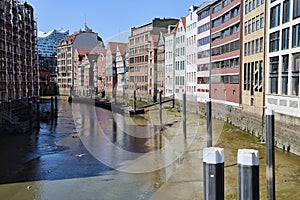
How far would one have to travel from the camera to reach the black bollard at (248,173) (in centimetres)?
241

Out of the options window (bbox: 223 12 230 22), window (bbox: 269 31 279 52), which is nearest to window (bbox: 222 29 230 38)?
window (bbox: 223 12 230 22)

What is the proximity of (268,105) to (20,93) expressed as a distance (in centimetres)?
1826

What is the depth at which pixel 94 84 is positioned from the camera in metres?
54.2

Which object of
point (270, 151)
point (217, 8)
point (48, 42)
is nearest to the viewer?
point (270, 151)

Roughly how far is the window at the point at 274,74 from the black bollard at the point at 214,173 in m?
14.4

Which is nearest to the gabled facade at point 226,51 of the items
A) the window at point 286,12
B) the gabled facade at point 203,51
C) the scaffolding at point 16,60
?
the gabled facade at point 203,51

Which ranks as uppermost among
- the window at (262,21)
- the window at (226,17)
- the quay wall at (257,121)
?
the window at (226,17)

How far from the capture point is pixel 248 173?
2422 mm

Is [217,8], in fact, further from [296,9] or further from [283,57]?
[296,9]

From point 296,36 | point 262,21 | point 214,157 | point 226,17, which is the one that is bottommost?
point 214,157

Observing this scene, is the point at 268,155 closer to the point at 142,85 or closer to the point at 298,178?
the point at 298,178

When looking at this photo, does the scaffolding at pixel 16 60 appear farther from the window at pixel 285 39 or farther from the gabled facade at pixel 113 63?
the window at pixel 285 39

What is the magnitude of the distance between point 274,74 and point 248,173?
14.8 meters

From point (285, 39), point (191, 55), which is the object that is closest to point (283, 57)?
point (285, 39)
